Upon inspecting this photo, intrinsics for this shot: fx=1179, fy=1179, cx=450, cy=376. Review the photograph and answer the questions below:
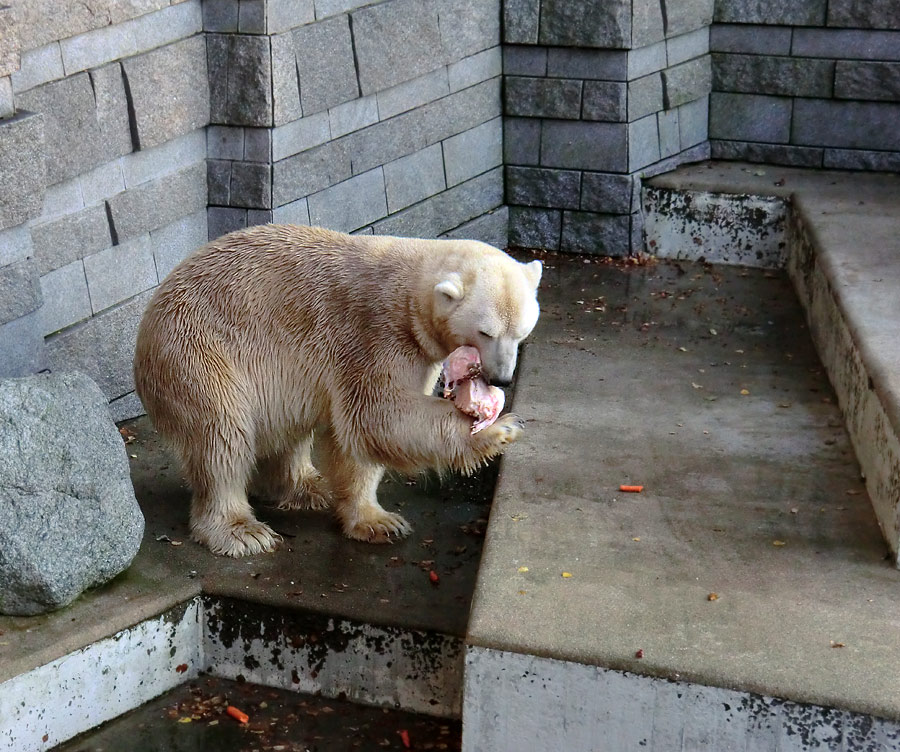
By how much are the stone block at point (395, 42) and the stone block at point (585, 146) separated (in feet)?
2.94

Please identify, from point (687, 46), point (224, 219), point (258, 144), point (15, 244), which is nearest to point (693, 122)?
point (687, 46)

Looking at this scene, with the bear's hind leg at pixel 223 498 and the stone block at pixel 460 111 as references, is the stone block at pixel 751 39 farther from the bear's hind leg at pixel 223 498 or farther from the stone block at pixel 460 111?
the bear's hind leg at pixel 223 498

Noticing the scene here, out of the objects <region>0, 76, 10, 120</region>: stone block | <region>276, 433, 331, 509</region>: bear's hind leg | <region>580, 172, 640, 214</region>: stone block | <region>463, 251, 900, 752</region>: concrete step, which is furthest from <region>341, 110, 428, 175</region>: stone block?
<region>0, 76, 10, 120</region>: stone block

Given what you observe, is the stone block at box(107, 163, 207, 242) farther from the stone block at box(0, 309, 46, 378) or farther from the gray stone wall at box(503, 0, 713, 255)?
the gray stone wall at box(503, 0, 713, 255)

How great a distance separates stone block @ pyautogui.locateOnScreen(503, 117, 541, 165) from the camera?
6.49m

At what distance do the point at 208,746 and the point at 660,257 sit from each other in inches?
166

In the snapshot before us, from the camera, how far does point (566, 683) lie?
2824 mm

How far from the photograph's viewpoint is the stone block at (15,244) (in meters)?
3.62

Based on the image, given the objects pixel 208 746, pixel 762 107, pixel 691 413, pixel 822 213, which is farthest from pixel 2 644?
pixel 762 107

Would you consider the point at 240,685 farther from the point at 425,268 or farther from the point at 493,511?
the point at 425,268

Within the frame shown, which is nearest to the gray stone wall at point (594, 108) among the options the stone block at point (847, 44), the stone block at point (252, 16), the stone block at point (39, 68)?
the stone block at point (847, 44)

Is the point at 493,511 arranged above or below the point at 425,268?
below

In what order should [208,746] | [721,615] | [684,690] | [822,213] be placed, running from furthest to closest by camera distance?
[822,213] → [208,746] → [721,615] → [684,690]

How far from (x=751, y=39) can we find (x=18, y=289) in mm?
4596
